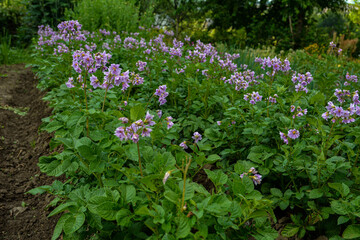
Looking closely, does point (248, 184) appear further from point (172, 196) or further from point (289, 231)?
point (289, 231)

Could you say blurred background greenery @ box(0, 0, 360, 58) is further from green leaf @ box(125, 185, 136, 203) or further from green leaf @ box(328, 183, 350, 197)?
green leaf @ box(125, 185, 136, 203)

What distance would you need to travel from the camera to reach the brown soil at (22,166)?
6.48 feet

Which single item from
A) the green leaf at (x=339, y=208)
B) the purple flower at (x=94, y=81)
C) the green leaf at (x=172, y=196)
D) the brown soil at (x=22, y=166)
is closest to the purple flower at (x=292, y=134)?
the green leaf at (x=339, y=208)

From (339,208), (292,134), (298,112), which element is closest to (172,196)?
(339,208)

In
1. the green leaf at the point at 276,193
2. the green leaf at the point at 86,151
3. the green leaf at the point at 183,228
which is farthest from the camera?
the green leaf at the point at 276,193

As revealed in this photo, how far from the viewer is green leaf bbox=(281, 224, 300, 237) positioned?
170 cm

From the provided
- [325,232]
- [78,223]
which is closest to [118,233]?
[78,223]

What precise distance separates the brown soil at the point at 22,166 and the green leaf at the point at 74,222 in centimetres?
77

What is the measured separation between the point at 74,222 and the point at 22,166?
75.8 inches

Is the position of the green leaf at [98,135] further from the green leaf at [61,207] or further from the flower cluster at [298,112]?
the flower cluster at [298,112]

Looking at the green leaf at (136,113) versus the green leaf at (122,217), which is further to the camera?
the green leaf at (136,113)

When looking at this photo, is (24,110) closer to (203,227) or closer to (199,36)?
(203,227)

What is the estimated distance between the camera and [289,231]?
171 cm

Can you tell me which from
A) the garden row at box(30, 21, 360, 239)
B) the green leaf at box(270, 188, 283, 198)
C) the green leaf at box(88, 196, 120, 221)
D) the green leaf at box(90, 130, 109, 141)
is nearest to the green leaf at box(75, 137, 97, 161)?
the garden row at box(30, 21, 360, 239)
